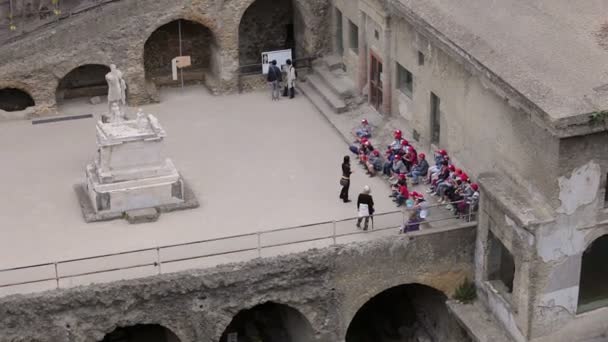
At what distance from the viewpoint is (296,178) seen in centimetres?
3738

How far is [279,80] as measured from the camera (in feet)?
143

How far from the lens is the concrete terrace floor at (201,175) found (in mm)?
34188

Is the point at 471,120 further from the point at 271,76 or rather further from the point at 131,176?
the point at 271,76

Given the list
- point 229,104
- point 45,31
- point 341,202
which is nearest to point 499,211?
point 341,202

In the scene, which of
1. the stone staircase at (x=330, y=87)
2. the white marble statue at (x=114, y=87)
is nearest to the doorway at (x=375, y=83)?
the stone staircase at (x=330, y=87)

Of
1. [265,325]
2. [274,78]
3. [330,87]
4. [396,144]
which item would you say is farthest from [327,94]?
[265,325]

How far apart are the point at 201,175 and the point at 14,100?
9.25 meters

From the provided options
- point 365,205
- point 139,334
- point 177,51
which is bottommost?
point 139,334

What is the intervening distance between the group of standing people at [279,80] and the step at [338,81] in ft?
3.09

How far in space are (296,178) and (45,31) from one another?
9.93 m

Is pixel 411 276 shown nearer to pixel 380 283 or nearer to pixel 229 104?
pixel 380 283

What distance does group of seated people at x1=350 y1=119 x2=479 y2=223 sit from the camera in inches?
1336

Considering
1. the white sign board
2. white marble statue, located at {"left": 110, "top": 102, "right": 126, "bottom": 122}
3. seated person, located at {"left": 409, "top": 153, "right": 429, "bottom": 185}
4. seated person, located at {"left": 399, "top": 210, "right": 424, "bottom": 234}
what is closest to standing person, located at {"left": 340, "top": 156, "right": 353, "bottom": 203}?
seated person, located at {"left": 409, "top": 153, "right": 429, "bottom": 185}

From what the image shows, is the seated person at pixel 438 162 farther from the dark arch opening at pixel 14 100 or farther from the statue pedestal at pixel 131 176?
the dark arch opening at pixel 14 100
